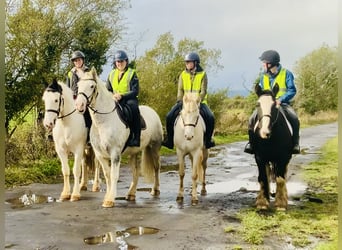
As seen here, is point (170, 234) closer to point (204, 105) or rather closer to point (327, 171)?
point (204, 105)

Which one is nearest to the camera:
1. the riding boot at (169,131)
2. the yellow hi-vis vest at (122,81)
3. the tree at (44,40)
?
the yellow hi-vis vest at (122,81)

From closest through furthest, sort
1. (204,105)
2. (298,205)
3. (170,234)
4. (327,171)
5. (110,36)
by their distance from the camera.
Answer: (170,234) → (298,205) → (204,105) → (327,171) → (110,36)

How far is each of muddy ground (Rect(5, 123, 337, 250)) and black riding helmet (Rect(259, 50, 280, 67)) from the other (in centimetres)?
130

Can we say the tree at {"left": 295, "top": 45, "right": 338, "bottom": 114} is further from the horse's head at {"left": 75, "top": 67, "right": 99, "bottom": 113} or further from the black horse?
the horse's head at {"left": 75, "top": 67, "right": 99, "bottom": 113}

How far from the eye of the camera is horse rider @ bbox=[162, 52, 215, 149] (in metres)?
7.20

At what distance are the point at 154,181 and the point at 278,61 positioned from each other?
3006 millimetres

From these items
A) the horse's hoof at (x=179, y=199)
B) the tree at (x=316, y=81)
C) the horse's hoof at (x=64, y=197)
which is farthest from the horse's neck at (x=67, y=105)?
the tree at (x=316, y=81)

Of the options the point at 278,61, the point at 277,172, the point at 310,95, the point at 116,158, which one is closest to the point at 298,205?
the point at 277,172

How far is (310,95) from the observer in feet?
22.4

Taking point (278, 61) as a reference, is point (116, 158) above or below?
below

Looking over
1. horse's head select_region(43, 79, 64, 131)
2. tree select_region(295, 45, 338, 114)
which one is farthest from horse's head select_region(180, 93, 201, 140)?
horse's head select_region(43, 79, 64, 131)

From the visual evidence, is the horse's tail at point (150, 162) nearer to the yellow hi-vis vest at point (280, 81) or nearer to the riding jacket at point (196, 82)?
the riding jacket at point (196, 82)

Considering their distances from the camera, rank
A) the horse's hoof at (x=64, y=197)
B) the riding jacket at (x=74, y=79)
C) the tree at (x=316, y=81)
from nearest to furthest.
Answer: the tree at (x=316, y=81) < the horse's hoof at (x=64, y=197) < the riding jacket at (x=74, y=79)

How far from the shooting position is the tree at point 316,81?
499cm
